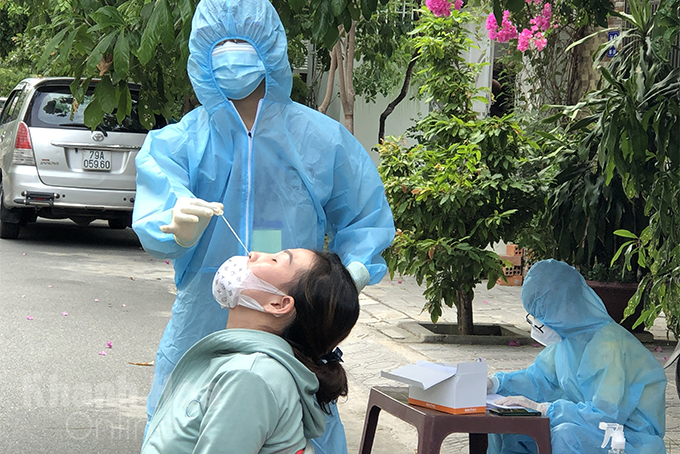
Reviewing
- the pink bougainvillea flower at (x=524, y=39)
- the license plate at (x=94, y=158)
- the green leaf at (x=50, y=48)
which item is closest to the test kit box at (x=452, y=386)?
the green leaf at (x=50, y=48)

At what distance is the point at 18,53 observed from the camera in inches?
643

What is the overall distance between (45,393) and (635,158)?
3.34m

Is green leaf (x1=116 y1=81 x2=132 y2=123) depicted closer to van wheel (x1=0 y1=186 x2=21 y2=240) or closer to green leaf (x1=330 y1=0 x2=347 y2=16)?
green leaf (x1=330 y1=0 x2=347 y2=16)

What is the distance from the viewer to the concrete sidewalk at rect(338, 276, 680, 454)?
4680mm

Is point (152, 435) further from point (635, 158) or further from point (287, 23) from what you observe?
point (635, 158)

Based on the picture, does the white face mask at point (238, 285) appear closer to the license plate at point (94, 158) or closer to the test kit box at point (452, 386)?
the test kit box at point (452, 386)

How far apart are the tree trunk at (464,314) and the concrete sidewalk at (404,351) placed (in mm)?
245

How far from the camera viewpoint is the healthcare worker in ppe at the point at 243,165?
8.86 ft

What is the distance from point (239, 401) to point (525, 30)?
7.02m

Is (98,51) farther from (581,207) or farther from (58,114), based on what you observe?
(58,114)

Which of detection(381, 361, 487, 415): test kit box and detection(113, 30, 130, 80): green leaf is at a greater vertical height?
detection(113, 30, 130, 80): green leaf

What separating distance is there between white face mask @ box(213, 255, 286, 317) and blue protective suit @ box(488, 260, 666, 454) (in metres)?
1.64

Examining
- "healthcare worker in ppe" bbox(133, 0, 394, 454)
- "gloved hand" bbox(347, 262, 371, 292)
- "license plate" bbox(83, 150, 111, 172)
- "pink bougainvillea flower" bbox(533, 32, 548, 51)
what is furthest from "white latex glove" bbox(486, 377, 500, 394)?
"license plate" bbox(83, 150, 111, 172)

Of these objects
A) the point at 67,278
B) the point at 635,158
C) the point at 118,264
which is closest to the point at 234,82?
the point at 635,158
